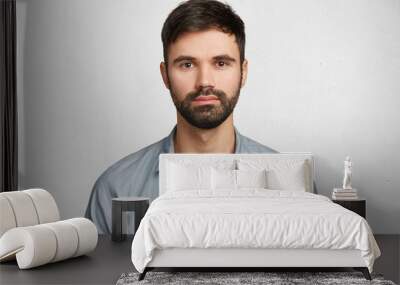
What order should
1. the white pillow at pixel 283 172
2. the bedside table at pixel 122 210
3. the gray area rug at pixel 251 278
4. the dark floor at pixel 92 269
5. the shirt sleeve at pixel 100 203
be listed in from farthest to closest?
the shirt sleeve at pixel 100 203 < the bedside table at pixel 122 210 < the white pillow at pixel 283 172 < the dark floor at pixel 92 269 < the gray area rug at pixel 251 278

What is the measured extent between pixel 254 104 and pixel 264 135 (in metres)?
0.36

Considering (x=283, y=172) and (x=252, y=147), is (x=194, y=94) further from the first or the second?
(x=283, y=172)

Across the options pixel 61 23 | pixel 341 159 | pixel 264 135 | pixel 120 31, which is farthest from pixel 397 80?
pixel 61 23

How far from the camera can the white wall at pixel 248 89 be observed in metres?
7.37

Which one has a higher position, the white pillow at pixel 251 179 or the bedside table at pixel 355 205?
the white pillow at pixel 251 179

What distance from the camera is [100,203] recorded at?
24.6 ft

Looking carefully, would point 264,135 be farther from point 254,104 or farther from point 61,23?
point 61,23

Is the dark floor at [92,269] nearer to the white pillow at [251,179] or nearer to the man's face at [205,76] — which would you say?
the white pillow at [251,179]

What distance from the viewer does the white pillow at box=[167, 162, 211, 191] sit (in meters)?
6.70

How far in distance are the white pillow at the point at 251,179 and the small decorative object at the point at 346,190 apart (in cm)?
88

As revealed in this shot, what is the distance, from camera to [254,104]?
24.3 ft

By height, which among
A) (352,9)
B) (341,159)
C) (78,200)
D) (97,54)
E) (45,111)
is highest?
(352,9)

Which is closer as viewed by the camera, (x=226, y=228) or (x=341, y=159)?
(x=226, y=228)

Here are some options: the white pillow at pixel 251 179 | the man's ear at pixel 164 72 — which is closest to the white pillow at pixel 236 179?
the white pillow at pixel 251 179
